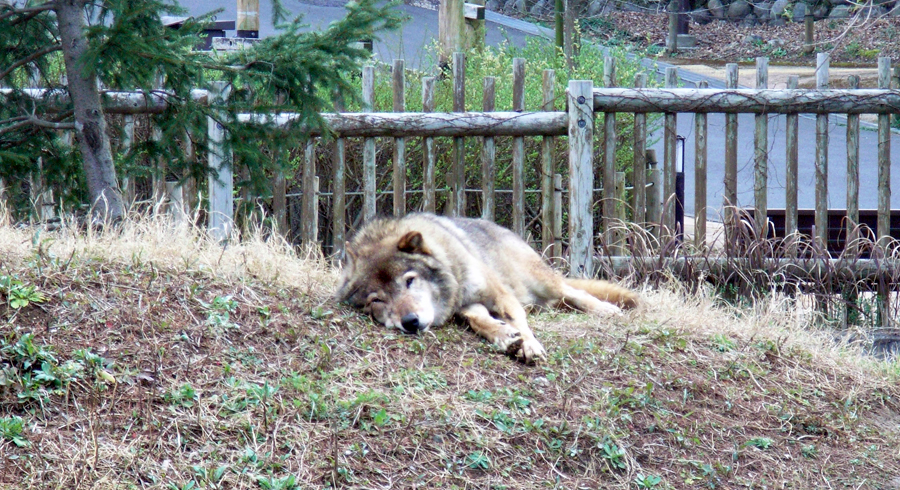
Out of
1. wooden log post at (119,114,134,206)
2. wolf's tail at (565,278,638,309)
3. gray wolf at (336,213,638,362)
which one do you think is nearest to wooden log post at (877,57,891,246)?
wolf's tail at (565,278,638,309)

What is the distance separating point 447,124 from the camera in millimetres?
6883

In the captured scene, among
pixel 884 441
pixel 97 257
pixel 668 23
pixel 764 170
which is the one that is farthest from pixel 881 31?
pixel 97 257

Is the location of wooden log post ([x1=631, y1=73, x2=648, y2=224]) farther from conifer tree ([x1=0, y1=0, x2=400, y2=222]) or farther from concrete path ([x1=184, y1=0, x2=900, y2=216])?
conifer tree ([x1=0, y1=0, x2=400, y2=222])

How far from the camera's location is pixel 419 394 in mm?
3973

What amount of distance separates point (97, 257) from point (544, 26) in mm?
23104

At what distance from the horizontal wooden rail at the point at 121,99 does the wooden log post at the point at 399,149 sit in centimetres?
144

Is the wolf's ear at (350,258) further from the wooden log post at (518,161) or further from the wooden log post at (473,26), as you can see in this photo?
the wooden log post at (473,26)

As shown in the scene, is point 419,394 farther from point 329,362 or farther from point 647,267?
point 647,267

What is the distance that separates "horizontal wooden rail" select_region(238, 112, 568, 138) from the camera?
6.80m

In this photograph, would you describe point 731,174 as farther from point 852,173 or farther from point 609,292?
point 609,292

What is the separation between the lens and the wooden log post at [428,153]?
6.95 m

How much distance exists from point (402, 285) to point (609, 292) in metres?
1.75

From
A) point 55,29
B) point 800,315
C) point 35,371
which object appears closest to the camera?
point 35,371

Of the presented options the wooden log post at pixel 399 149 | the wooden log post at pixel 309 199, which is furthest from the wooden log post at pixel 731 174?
the wooden log post at pixel 309 199
